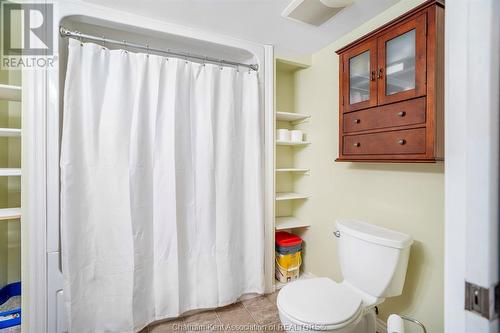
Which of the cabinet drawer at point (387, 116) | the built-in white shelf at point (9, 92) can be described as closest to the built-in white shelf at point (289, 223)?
the cabinet drawer at point (387, 116)

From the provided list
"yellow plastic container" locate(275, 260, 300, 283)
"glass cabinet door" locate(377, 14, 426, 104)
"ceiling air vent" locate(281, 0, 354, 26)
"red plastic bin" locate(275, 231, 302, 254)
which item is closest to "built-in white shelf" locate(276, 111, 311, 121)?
"ceiling air vent" locate(281, 0, 354, 26)

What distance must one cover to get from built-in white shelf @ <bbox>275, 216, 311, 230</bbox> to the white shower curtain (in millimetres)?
323

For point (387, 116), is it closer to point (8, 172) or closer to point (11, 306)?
point (8, 172)

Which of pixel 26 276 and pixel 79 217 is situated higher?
Answer: pixel 79 217

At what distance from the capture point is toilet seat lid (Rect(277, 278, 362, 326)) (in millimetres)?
1182

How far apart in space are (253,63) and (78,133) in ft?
4.93

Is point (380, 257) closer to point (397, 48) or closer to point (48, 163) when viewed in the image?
point (397, 48)

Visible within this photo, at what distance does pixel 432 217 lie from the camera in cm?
138

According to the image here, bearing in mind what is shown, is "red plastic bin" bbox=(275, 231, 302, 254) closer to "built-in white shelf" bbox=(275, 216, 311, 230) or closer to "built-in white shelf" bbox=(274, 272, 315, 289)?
"built-in white shelf" bbox=(275, 216, 311, 230)

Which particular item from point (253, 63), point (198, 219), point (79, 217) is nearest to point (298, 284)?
point (198, 219)

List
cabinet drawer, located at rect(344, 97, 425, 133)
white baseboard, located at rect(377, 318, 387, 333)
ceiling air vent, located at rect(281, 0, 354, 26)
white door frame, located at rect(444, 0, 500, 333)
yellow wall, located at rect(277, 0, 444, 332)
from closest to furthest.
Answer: white door frame, located at rect(444, 0, 500, 333) → cabinet drawer, located at rect(344, 97, 425, 133) → yellow wall, located at rect(277, 0, 444, 332) → ceiling air vent, located at rect(281, 0, 354, 26) → white baseboard, located at rect(377, 318, 387, 333)

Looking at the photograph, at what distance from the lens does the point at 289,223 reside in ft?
7.50

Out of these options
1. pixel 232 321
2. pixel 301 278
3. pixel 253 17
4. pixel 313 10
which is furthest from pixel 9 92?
pixel 301 278

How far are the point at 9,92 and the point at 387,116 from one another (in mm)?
2376
